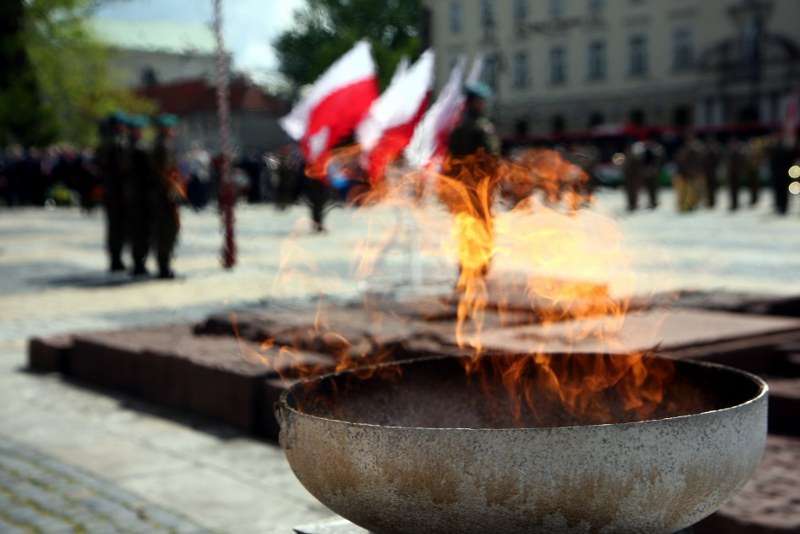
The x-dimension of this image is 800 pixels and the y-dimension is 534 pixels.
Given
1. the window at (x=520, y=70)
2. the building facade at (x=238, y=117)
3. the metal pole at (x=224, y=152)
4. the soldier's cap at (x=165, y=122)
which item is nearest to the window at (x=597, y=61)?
the window at (x=520, y=70)

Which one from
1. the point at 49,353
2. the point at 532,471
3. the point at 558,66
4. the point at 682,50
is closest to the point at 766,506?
the point at 532,471

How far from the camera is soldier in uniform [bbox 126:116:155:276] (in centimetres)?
1384

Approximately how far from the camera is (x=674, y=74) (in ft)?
195

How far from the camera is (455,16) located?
7194 centimetres

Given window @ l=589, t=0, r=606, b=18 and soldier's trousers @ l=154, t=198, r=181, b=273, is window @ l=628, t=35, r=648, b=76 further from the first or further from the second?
soldier's trousers @ l=154, t=198, r=181, b=273

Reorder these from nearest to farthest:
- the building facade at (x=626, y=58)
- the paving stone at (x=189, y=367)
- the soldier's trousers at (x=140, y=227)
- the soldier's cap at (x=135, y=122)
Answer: the paving stone at (x=189, y=367) < the soldier's trousers at (x=140, y=227) < the soldier's cap at (x=135, y=122) < the building facade at (x=626, y=58)

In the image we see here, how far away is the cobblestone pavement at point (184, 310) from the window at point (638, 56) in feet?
121

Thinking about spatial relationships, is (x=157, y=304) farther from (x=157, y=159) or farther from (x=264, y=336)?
(x=264, y=336)

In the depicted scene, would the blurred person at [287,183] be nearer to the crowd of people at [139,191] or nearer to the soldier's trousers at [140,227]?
the crowd of people at [139,191]

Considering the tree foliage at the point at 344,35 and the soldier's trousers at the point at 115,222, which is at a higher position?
the tree foliage at the point at 344,35

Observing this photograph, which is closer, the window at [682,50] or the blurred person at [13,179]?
the blurred person at [13,179]

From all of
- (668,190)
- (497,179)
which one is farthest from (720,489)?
(668,190)

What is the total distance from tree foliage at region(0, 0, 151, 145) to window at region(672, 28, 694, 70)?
2876cm

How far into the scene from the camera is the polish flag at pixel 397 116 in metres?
12.6
